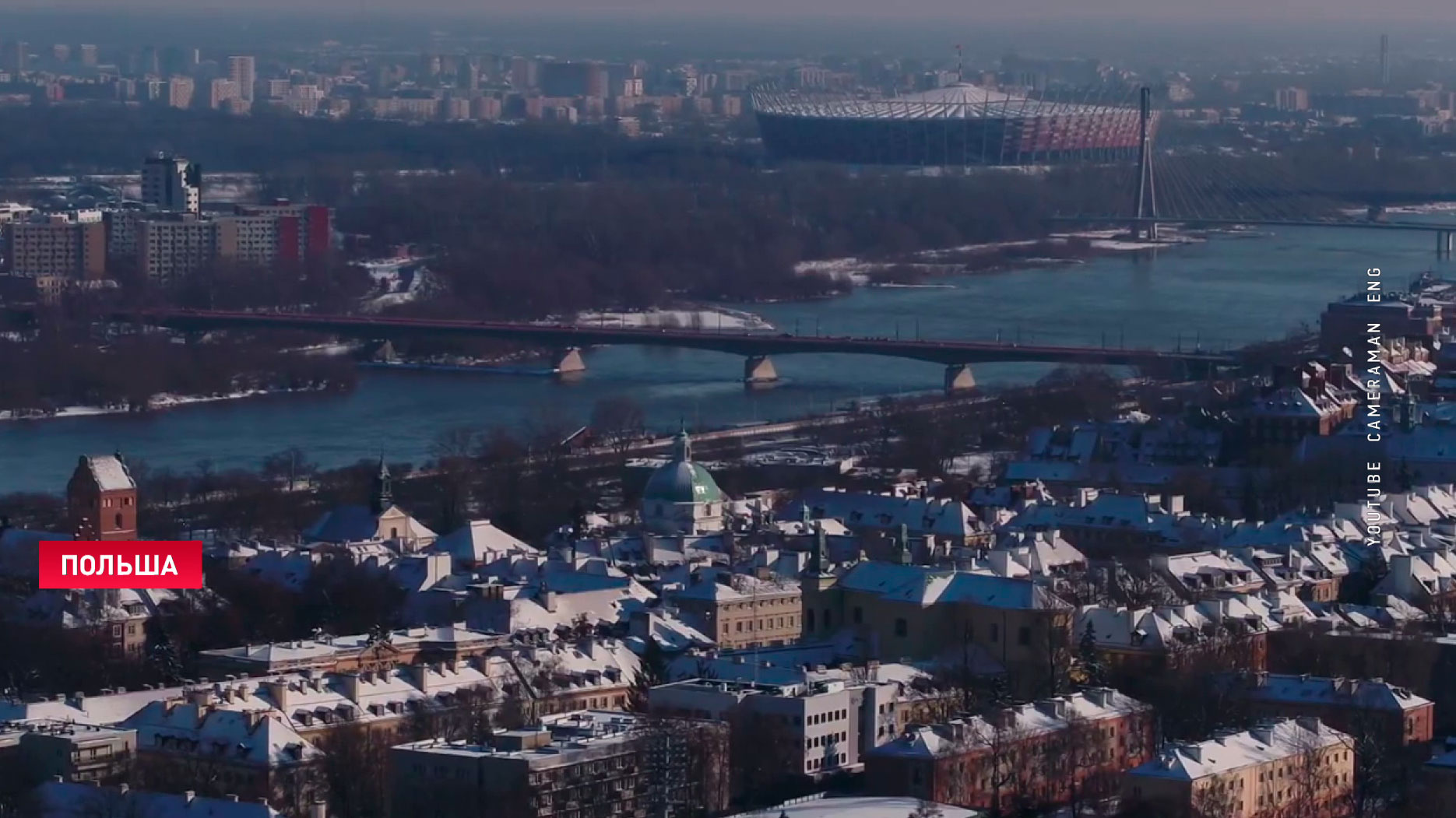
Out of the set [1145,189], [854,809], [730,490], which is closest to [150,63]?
[1145,189]

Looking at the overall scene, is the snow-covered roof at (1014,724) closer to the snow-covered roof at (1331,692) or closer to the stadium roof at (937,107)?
the snow-covered roof at (1331,692)

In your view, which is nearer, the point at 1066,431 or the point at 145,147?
the point at 1066,431

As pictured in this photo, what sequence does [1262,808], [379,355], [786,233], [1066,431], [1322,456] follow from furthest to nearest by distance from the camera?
[786,233] → [379,355] → [1066,431] → [1322,456] → [1262,808]

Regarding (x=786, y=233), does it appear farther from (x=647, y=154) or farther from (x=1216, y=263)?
(x=647, y=154)

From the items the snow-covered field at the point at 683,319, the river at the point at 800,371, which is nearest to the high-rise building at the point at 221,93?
the river at the point at 800,371

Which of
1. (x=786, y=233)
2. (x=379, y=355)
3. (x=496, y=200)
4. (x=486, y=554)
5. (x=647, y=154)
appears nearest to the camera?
(x=486, y=554)

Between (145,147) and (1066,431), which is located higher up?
(1066,431)

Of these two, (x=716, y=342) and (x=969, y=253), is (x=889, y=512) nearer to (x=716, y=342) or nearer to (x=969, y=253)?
(x=716, y=342)

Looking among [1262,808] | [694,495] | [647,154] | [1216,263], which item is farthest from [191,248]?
[1262,808]
